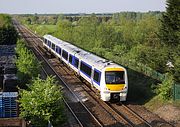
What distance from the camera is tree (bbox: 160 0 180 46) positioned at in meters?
32.2

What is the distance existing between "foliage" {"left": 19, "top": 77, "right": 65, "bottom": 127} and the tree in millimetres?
17416

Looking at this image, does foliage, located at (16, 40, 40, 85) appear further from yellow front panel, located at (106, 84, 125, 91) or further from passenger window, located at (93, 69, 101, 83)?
yellow front panel, located at (106, 84, 125, 91)

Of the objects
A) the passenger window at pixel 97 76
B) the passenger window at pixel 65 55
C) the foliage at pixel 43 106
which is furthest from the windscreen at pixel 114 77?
the passenger window at pixel 65 55

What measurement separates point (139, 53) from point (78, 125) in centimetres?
2582

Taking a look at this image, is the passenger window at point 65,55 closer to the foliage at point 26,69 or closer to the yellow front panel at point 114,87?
the foliage at point 26,69

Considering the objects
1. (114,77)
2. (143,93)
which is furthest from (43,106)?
(143,93)

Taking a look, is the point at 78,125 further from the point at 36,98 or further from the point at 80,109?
the point at 36,98

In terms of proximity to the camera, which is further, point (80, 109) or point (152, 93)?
point (152, 93)

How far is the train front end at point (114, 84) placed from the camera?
81.6ft

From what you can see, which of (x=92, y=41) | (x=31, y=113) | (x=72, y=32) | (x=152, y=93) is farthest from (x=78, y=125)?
(x=72, y=32)

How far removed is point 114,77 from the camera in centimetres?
2514

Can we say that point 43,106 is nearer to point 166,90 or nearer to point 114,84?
point 114,84

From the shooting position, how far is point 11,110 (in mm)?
19375

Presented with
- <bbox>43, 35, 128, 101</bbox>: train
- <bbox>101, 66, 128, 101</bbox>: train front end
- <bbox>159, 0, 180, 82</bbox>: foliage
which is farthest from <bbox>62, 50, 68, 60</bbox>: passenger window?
<bbox>101, 66, 128, 101</bbox>: train front end
